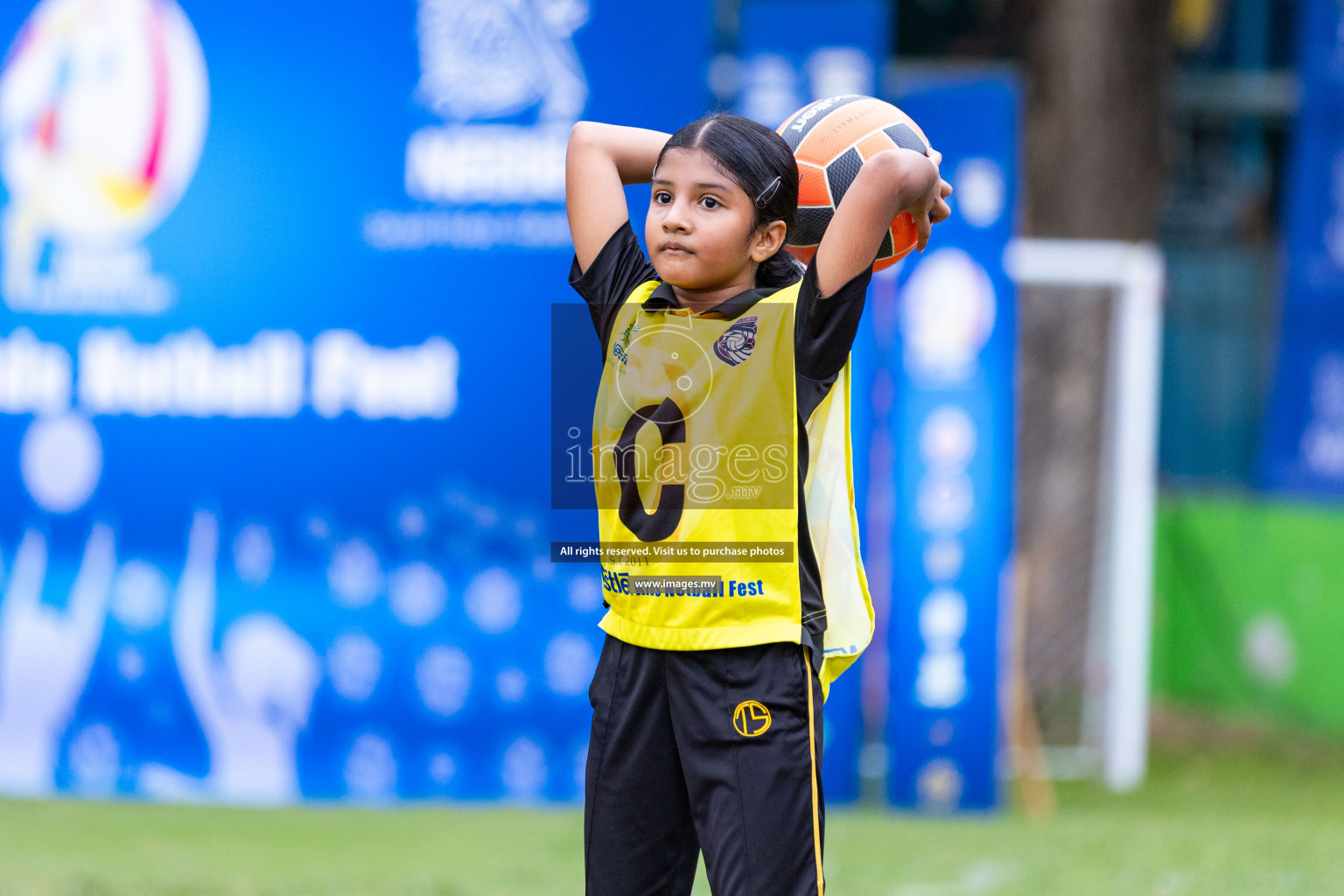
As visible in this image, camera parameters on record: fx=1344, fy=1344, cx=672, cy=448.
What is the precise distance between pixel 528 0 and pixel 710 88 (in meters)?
0.74

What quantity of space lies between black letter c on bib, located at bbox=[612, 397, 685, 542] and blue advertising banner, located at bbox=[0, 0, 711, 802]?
2.85m

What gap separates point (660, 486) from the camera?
6.78 ft

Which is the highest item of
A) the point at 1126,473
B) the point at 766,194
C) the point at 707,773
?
the point at 766,194

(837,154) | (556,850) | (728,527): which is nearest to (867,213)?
(837,154)

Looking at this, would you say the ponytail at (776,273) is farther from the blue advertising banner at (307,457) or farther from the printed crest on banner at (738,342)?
the blue advertising banner at (307,457)

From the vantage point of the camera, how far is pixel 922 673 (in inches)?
197

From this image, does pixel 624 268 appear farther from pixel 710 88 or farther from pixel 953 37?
pixel 953 37

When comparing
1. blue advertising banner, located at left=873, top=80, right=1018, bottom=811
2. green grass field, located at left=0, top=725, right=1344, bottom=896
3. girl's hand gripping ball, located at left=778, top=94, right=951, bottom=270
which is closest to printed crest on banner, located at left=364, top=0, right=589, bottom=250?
blue advertising banner, located at left=873, top=80, right=1018, bottom=811

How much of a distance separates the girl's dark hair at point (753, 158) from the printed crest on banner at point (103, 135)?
11.4ft

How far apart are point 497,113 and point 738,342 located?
3131 mm

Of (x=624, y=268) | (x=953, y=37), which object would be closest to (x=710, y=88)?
(x=624, y=268)

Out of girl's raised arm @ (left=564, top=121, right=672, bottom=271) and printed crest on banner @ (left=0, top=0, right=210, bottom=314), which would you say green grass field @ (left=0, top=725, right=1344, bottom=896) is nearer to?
printed crest on banner @ (left=0, top=0, right=210, bottom=314)

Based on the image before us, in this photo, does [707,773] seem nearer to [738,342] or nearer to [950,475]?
[738,342]

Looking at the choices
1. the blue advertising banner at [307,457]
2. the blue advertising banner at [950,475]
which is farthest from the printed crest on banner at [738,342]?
the blue advertising banner at [950,475]
